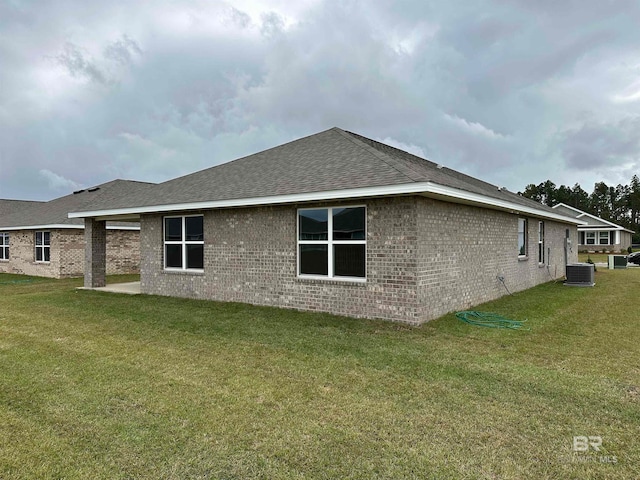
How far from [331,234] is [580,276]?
11361mm

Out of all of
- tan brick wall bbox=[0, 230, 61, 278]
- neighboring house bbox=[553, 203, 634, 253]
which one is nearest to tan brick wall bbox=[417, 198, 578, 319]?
tan brick wall bbox=[0, 230, 61, 278]

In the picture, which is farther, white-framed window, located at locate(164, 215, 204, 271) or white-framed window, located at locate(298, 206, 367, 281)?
white-framed window, located at locate(164, 215, 204, 271)

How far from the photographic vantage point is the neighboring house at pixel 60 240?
18945 millimetres

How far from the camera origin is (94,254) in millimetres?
14664

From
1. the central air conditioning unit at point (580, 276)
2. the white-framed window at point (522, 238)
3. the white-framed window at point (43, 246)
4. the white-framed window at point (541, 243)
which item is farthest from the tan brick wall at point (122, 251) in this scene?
the central air conditioning unit at point (580, 276)

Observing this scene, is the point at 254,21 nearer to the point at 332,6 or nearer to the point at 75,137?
the point at 332,6

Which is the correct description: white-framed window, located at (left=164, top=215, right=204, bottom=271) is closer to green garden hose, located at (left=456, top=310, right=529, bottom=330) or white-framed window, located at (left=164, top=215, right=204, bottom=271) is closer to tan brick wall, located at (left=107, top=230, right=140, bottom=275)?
green garden hose, located at (left=456, top=310, right=529, bottom=330)

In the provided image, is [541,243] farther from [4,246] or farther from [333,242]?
[4,246]

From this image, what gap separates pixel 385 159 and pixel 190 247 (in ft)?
20.0

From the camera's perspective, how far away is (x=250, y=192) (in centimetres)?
949

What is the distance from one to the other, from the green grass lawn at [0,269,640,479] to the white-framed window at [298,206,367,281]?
129 cm

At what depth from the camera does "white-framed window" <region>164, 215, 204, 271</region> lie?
36.6ft

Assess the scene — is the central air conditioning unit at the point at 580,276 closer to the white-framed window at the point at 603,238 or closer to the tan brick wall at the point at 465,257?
the tan brick wall at the point at 465,257

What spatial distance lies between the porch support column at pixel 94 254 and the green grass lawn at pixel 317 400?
717 cm
